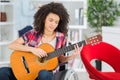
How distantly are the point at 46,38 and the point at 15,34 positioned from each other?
226cm

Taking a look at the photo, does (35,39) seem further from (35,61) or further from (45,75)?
(45,75)

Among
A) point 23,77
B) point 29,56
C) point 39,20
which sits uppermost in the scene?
point 39,20

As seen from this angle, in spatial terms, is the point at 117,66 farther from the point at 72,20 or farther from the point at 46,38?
the point at 72,20

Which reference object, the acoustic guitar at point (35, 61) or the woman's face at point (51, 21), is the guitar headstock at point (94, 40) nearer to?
the acoustic guitar at point (35, 61)

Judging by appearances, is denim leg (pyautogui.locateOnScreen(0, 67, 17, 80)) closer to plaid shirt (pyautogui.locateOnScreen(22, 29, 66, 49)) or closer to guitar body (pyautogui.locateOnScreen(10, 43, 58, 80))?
guitar body (pyautogui.locateOnScreen(10, 43, 58, 80))

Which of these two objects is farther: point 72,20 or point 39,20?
point 72,20

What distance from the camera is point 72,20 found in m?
4.14

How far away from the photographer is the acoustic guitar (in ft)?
7.27

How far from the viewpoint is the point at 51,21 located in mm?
2322

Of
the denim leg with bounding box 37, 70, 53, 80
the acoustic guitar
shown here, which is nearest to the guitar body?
the acoustic guitar

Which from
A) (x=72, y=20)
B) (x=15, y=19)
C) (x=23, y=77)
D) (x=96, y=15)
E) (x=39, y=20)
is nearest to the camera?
(x=23, y=77)

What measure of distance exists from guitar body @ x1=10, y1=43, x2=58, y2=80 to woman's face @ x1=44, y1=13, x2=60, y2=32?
0.50 ft

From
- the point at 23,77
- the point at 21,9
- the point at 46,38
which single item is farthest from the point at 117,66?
the point at 21,9

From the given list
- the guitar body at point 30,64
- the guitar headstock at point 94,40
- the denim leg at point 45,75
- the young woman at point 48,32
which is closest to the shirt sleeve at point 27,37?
the young woman at point 48,32
